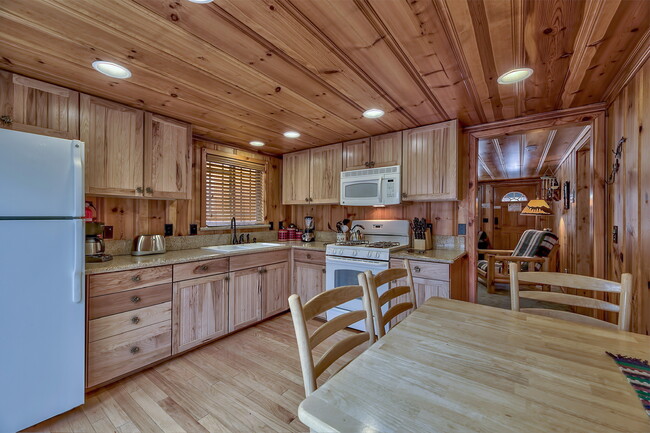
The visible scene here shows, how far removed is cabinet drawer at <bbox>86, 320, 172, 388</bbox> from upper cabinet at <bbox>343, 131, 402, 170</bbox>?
8.02 feet

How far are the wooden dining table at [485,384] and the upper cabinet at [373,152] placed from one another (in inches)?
86.1

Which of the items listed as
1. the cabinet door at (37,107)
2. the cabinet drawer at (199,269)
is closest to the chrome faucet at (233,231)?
the cabinet drawer at (199,269)

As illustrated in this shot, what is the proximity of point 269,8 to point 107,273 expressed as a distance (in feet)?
6.24

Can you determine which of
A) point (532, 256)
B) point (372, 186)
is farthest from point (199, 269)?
point (532, 256)

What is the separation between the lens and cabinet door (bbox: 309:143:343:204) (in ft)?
11.0

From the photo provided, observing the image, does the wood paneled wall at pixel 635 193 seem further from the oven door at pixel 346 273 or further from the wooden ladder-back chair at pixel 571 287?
the oven door at pixel 346 273

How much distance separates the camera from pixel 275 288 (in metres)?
3.12

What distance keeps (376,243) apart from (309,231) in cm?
110

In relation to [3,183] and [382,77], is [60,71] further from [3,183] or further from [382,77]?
[382,77]

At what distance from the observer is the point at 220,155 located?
327cm

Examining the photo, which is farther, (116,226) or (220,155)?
(220,155)

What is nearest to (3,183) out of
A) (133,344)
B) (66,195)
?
(66,195)

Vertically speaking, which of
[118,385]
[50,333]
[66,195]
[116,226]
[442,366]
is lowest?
[118,385]

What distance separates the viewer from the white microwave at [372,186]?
113 inches
